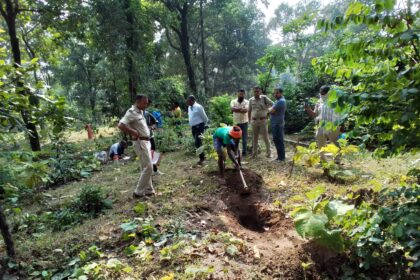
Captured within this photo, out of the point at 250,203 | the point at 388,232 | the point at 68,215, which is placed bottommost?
the point at 250,203

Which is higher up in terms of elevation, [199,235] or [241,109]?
[241,109]

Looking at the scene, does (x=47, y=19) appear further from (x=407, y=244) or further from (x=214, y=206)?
(x=407, y=244)

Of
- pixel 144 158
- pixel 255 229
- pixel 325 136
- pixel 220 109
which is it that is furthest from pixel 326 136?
pixel 220 109

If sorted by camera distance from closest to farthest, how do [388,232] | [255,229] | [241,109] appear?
[388,232]
[255,229]
[241,109]

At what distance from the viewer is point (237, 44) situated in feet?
102

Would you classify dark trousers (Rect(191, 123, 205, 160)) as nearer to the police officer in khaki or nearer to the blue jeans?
the blue jeans

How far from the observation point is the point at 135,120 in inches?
234

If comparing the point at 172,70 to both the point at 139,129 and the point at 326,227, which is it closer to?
the point at 139,129

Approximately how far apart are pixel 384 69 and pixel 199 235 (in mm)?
3165

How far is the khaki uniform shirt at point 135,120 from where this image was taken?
5.91m

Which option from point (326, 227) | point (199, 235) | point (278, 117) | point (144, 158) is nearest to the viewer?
point (326, 227)

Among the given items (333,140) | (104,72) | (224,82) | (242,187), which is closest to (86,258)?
(242,187)

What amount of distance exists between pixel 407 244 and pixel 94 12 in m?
12.0

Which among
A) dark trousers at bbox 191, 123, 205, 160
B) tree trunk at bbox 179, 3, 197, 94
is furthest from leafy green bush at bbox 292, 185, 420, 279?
tree trunk at bbox 179, 3, 197, 94
